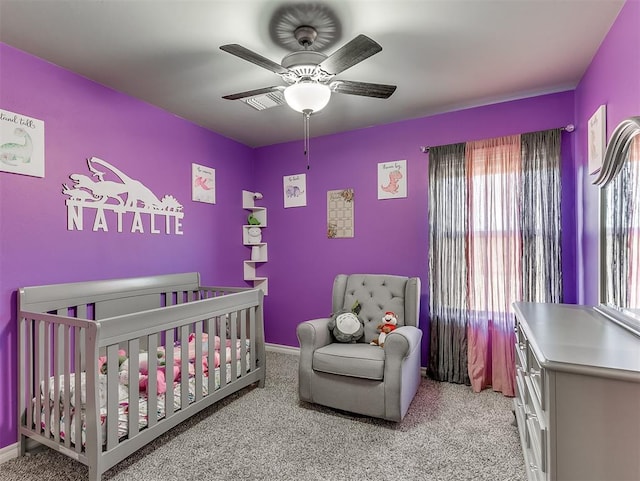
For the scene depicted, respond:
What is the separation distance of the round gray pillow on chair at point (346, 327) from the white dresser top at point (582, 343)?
4.01ft

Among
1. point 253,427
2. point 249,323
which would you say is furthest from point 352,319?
point 253,427

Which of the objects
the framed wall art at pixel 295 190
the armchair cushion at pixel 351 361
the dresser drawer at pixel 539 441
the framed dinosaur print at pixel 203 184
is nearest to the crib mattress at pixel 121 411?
the armchair cushion at pixel 351 361

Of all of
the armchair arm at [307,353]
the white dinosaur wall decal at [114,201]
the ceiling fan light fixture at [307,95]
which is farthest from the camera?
the armchair arm at [307,353]

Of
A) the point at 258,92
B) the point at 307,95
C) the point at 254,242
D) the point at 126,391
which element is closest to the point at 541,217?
the point at 307,95

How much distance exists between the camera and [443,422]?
7.40 feet

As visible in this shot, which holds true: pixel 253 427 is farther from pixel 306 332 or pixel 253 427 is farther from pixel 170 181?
pixel 170 181

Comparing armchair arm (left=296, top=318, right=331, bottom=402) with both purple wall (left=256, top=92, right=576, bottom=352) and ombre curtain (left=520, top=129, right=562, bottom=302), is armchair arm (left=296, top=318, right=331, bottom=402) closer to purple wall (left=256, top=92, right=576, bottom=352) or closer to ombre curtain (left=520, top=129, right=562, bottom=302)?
purple wall (left=256, top=92, right=576, bottom=352)

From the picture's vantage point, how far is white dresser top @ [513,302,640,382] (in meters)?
0.99

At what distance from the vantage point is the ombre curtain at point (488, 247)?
2.59 m

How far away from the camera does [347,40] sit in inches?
75.5

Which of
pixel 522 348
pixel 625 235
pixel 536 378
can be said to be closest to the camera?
pixel 536 378

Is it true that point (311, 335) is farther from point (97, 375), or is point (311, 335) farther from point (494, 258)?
point (494, 258)

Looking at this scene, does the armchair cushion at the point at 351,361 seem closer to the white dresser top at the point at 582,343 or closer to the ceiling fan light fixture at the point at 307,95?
the white dresser top at the point at 582,343

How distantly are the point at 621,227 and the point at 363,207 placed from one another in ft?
6.92
